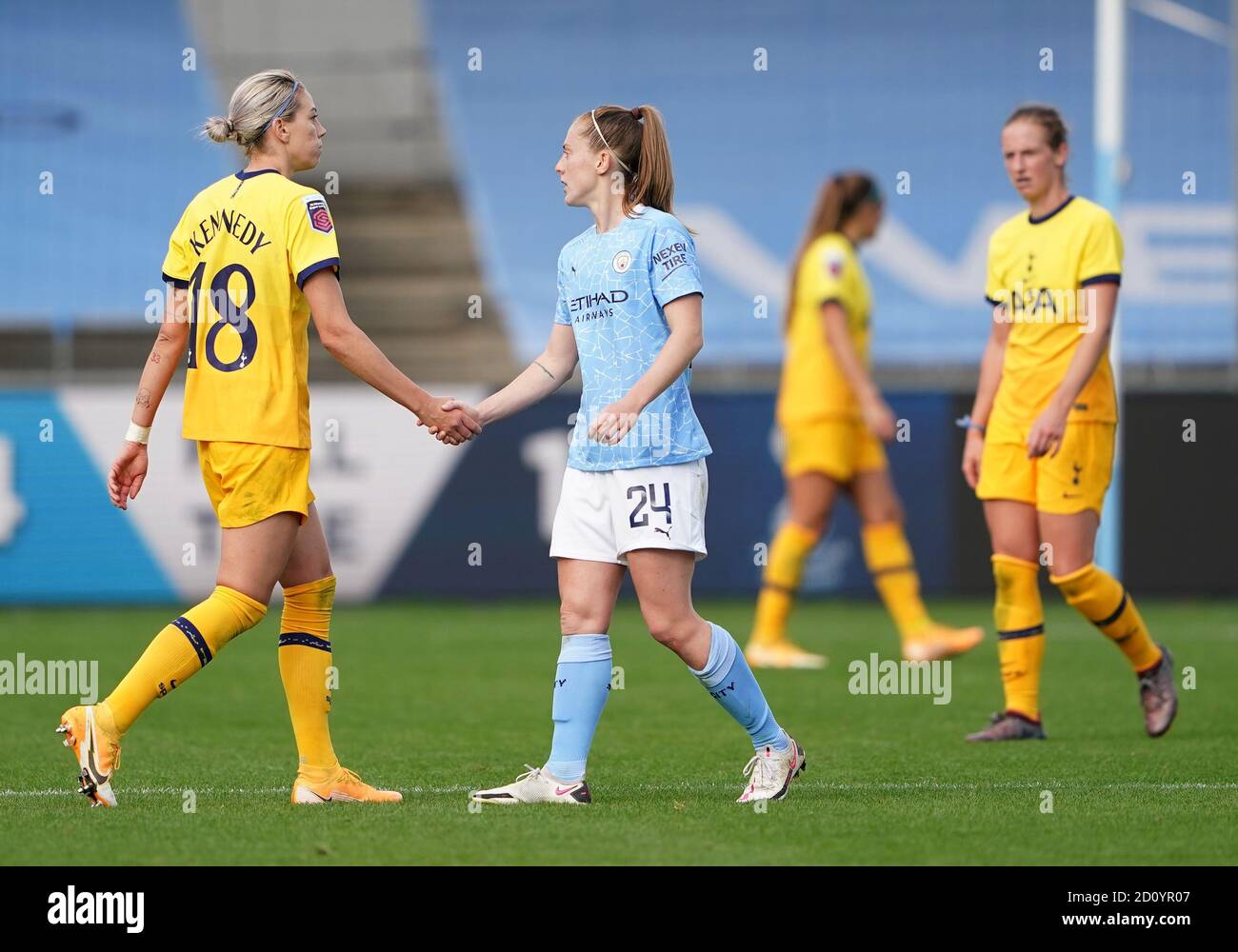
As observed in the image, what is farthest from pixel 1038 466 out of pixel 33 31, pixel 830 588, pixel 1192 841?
pixel 33 31

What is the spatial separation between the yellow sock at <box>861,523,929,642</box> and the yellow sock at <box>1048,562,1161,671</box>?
2379 mm

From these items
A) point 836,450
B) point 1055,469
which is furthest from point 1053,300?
point 836,450

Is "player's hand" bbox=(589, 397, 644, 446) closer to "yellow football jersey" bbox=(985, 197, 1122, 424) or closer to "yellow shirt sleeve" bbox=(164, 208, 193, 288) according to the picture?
"yellow shirt sleeve" bbox=(164, 208, 193, 288)

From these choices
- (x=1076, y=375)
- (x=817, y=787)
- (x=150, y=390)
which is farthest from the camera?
(x=1076, y=375)

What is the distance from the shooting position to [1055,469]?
20.0 feet

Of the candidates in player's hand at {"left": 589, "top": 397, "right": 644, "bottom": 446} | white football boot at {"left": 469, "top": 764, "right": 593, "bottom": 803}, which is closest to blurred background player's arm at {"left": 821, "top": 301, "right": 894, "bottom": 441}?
white football boot at {"left": 469, "top": 764, "right": 593, "bottom": 803}

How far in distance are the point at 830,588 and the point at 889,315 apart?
4833 millimetres

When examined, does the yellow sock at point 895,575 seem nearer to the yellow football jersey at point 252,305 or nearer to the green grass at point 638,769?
the green grass at point 638,769

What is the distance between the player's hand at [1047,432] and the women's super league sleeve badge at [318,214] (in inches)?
93.1

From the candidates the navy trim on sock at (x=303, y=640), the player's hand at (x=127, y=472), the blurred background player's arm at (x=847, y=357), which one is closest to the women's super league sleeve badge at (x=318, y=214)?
the player's hand at (x=127, y=472)

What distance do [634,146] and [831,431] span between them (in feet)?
14.5

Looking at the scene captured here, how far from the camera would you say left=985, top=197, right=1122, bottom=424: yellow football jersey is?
19.9ft

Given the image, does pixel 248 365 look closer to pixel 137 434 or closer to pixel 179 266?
pixel 179 266
